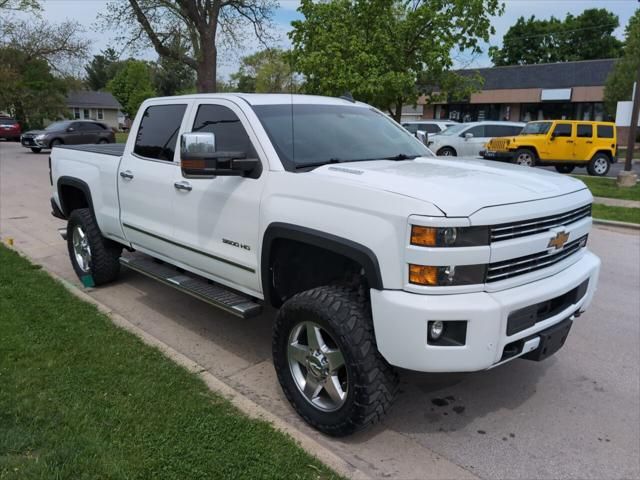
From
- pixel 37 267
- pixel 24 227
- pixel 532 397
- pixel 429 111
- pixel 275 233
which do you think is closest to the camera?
pixel 275 233

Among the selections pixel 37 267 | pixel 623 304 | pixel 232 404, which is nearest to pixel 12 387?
pixel 232 404

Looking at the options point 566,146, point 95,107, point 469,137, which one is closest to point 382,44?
point 469,137

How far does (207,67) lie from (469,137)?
36.3 ft

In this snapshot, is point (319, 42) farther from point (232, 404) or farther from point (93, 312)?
point (232, 404)

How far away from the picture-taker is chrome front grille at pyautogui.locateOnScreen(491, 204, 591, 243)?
290cm

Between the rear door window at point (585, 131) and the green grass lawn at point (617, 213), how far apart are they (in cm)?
877

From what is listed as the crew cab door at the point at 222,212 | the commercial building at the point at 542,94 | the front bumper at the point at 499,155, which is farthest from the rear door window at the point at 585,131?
the commercial building at the point at 542,94

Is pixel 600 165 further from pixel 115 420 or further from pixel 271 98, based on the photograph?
pixel 115 420

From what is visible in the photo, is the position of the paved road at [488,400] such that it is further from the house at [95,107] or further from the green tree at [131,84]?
the green tree at [131,84]

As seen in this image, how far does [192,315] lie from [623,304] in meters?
4.32

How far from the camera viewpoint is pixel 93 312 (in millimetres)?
4977

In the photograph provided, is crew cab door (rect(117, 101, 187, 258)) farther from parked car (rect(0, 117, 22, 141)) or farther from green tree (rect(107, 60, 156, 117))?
green tree (rect(107, 60, 156, 117))

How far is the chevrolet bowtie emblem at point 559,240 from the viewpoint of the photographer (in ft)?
10.5

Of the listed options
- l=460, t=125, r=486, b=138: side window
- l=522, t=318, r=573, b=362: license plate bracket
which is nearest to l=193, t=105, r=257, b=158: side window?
l=522, t=318, r=573, b=362: license plate bracket
